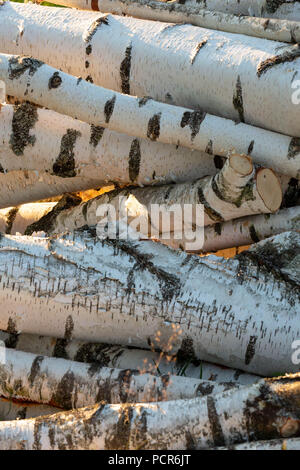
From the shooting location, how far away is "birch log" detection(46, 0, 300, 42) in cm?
378

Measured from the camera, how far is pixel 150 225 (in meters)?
3.73

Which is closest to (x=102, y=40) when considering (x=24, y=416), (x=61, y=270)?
(x=61, y=270)

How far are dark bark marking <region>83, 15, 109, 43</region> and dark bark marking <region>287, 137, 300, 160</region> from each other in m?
1.22

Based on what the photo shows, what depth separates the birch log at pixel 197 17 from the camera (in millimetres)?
3783

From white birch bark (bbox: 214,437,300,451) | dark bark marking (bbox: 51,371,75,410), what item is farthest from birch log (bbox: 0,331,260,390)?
white birch bark (bbox: 214,437,300,451)

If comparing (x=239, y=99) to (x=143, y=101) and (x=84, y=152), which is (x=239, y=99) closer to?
(x=143, y=101)

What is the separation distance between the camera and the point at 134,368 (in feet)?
10.1

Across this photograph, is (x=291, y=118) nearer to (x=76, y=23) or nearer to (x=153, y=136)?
(x=153, y=136)

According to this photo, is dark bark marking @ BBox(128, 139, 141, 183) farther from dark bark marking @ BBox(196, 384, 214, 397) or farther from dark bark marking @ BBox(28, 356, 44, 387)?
dark bark marking @ BBox(196, 384, 214, 397)

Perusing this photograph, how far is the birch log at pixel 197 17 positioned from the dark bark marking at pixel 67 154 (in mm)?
800

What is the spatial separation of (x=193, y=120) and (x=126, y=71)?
1.96 feet

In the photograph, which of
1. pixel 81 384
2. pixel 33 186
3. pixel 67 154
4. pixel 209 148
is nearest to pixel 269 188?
pixel 209 148

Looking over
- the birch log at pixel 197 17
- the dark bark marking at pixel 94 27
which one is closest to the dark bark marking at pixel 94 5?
the birch log at pixel 197 17

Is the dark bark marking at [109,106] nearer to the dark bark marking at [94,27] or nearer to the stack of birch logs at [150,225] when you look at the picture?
the stack of birch logs at [150,225]
